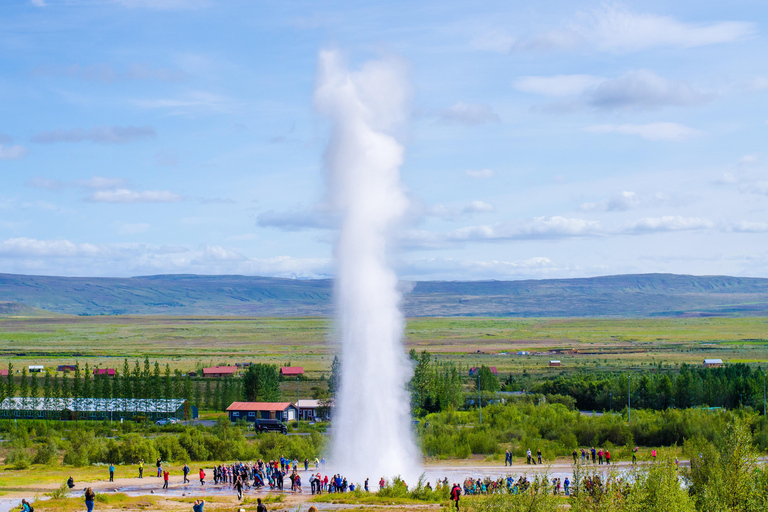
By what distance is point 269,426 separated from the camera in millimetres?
66688

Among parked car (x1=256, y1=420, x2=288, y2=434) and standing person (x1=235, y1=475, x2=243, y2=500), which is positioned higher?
standing person (x1=235, y1=475, x2=243, y2=500)

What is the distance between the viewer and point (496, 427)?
192ft

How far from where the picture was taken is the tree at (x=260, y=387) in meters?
82.2

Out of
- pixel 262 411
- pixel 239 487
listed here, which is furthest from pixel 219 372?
pixel 239 487

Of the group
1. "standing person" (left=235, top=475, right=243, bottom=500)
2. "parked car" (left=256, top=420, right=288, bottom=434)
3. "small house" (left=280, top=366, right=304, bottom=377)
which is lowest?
"parked car" (left=256, top=420, right=288, bottom=434)

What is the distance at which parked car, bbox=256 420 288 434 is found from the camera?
65938 mm

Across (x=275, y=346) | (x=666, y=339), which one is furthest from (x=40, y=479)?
(x=666, y=339)

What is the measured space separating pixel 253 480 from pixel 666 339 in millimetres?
169726

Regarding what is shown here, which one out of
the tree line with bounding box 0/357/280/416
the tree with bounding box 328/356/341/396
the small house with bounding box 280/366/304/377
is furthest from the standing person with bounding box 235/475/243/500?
the small house with bounding box 280/366/304/377

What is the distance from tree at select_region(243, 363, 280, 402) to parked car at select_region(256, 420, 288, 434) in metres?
14.4

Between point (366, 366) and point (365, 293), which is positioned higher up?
point (365, 293)

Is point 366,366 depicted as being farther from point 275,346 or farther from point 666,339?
point 666,339

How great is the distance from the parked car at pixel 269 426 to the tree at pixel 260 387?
14.4 m

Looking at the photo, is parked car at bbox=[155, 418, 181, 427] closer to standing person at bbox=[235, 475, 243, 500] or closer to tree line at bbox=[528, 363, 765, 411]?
standing person at bbox=[235, 475, 243, 500]
